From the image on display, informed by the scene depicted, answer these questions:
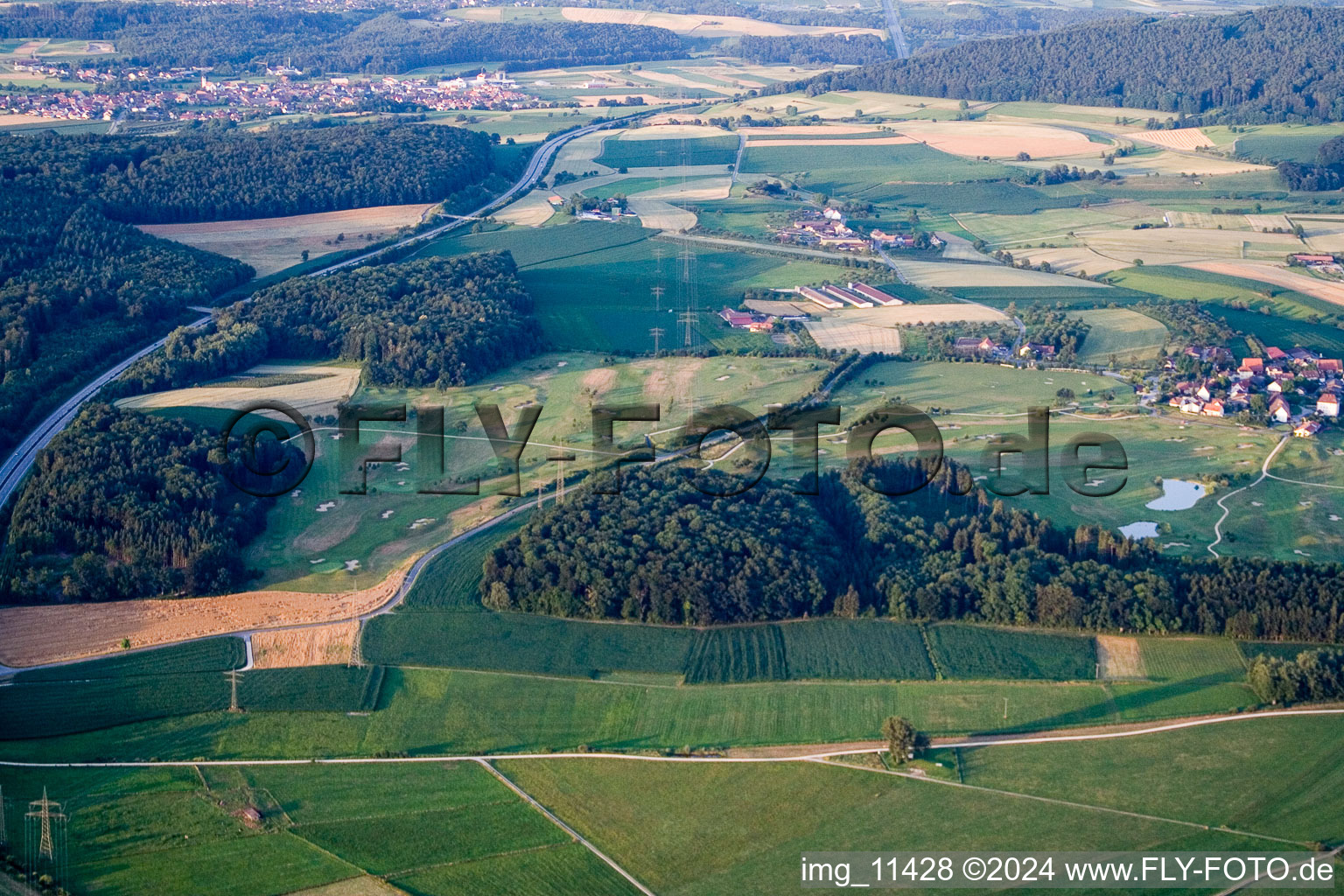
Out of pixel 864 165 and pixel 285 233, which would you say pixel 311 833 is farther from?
pixel 864 165

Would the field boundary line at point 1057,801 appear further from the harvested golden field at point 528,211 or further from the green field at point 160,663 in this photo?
the harvested golden field at point 528,211

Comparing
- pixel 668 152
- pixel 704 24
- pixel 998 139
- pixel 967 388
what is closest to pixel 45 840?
pixel 967 388

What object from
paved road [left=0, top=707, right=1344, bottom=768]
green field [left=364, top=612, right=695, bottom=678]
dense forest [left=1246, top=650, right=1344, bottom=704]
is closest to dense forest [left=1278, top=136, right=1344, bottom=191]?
dense forest [left=1246, top=650, right=1344, bottom=704]

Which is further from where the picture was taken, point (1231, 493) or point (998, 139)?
point (998, 139)

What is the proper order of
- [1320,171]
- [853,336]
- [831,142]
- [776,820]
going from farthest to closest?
[831,142] < [1320,171] < [853,336] < [776,820]

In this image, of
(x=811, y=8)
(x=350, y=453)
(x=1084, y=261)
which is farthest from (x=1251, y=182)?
(x=811, y=8)

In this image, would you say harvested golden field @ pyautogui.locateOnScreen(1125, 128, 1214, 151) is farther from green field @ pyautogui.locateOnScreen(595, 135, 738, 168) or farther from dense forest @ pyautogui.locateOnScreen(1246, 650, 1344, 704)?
dense forest @ pyautogui.locateOnScreen(1246, 650, 1344, 704)

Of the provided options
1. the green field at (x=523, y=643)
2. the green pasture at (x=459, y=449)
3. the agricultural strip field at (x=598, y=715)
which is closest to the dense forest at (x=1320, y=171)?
the green pasture at (x=459, y=449)
